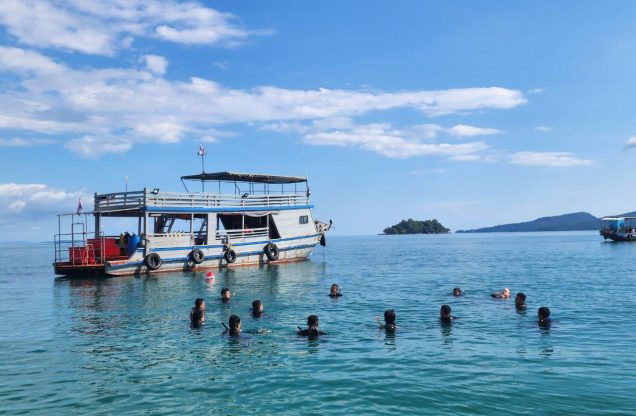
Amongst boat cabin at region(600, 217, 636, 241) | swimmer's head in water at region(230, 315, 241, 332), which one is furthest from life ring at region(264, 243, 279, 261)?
boat cabin at region(600, 217, 636, 241)

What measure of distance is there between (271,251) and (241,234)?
2.88 meters

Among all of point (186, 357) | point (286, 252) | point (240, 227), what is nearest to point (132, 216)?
point (240, 227)

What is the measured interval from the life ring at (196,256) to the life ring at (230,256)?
2.17m

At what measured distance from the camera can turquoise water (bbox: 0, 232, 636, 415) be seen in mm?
9188

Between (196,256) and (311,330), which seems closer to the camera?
(311,330)

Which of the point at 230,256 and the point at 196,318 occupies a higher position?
the point at 230,256

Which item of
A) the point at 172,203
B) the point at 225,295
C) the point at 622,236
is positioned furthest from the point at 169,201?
the point at 622,236

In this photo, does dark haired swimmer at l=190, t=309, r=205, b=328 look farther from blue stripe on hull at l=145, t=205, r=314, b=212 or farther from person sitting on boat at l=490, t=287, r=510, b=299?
blue stripe on hull at l=145, t=205, r=314, b=212

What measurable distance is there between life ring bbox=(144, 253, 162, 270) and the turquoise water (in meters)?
9.00

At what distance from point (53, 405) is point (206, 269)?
2660 cm

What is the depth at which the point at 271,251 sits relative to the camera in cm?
3981

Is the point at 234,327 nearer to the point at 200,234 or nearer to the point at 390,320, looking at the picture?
the point at 390,320

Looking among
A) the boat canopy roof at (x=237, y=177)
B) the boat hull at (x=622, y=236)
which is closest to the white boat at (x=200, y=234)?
the boat canopy roof at (x=237, y=177)

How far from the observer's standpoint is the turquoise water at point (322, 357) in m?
9.19
